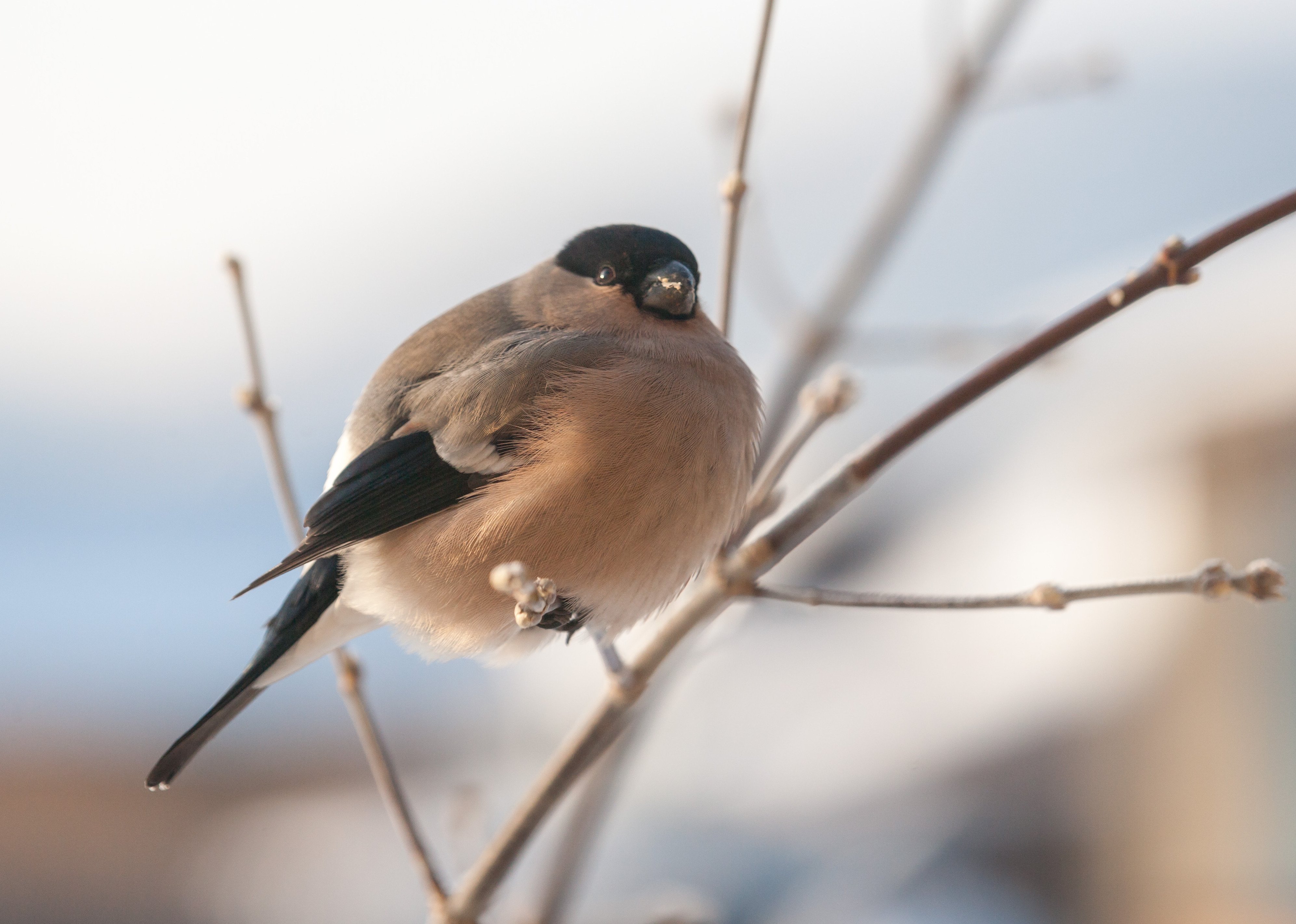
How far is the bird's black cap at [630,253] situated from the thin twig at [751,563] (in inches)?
30.5

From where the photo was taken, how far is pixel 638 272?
6.93 feet

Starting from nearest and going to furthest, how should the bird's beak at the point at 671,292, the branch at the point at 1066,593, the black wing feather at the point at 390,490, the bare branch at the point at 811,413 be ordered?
1. the branch at the point at 1066,593
2. the bare branch at the point at 811,413
3. the black wing feather at the point at 390,490
4. the bird's beak at the point at 671,292

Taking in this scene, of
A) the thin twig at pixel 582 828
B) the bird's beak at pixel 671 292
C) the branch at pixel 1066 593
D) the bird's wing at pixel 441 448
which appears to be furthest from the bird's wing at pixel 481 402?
the branch at pixel 1066 593

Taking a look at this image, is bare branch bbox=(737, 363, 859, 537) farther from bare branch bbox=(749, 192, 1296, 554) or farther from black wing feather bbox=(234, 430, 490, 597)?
black wing feather bbox=(234, 430, 490, 597)

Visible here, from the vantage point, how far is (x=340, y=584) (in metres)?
1.91

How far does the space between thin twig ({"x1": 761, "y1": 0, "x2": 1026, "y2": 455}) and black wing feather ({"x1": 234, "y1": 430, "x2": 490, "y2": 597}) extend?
56cm

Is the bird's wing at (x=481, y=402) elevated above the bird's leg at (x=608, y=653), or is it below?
above

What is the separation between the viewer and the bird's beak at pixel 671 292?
6.53 ft

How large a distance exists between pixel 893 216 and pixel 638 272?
0.53 m

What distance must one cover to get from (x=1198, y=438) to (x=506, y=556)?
356 cm

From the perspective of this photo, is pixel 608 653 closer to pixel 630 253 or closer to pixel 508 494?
pixel 508 494

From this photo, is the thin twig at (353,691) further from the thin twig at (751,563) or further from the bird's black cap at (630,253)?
the bird's black cap at (630,253)

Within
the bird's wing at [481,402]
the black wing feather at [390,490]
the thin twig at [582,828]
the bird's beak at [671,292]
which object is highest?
the bird's beak at [671,292]

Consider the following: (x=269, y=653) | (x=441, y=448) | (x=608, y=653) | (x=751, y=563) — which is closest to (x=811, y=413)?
(x=751, y=563)
